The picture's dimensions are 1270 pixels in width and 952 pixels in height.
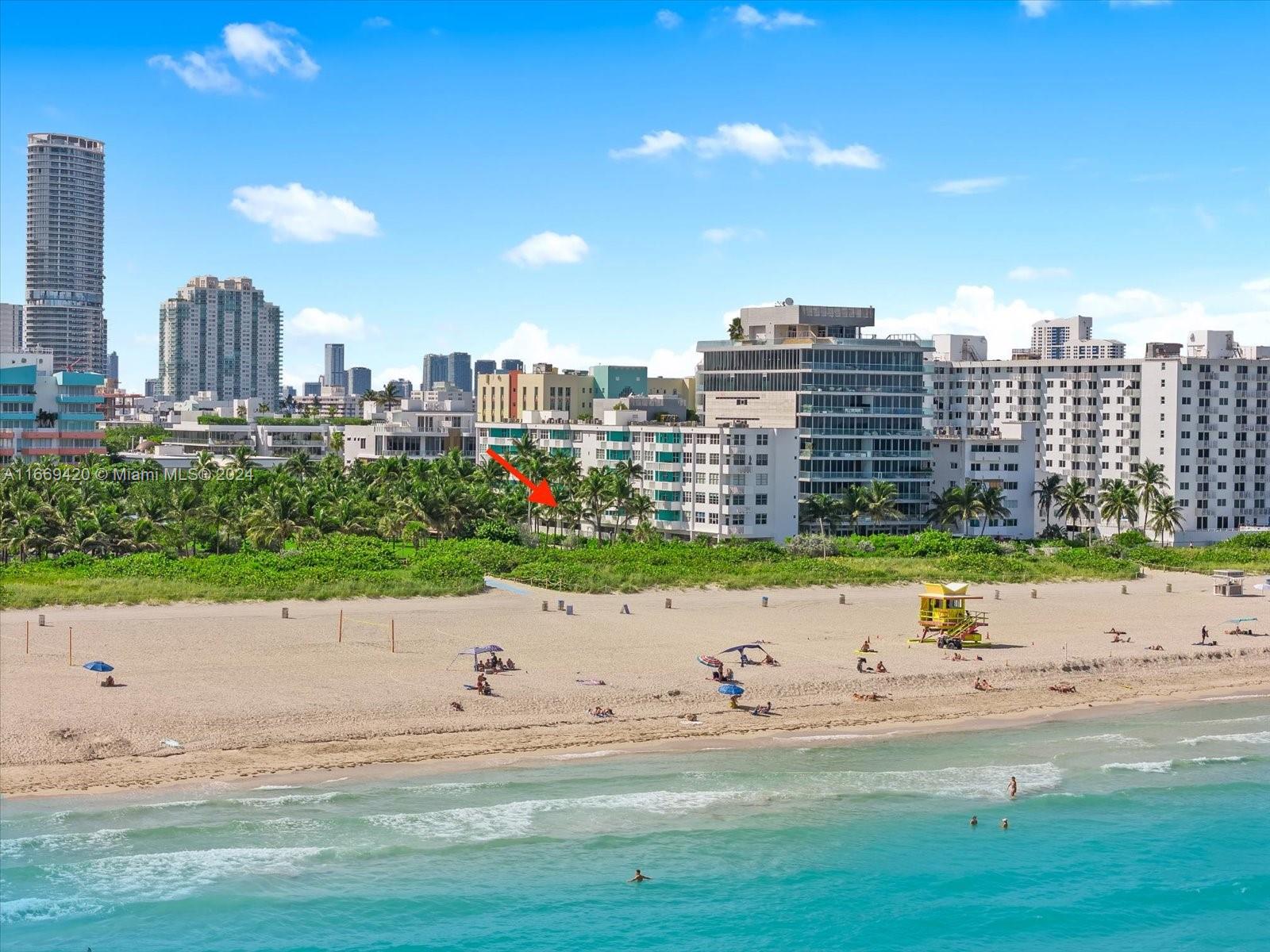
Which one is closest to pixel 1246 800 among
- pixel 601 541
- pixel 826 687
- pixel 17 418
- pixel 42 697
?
pixel 826 687

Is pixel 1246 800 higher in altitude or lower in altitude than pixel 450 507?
lower

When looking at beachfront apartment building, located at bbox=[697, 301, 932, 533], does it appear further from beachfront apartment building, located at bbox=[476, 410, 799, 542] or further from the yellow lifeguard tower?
the yellow lifeguard tower

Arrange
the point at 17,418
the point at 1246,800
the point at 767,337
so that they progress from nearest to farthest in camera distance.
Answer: the point at 1246,800 → the point at 767,337 → the point at 17,418

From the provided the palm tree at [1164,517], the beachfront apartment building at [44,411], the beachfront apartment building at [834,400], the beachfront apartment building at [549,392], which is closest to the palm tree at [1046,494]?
the palm tree at [1164,517]

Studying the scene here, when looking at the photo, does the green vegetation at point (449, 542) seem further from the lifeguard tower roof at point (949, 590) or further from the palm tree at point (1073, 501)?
the lifeguard tower roof at point (949, 590)

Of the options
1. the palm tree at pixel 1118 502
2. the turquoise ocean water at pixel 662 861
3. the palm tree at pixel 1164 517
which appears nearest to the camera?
the turquoise ocean water at pixel 662 861

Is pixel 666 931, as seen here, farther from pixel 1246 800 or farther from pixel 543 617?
pixel 543 617
